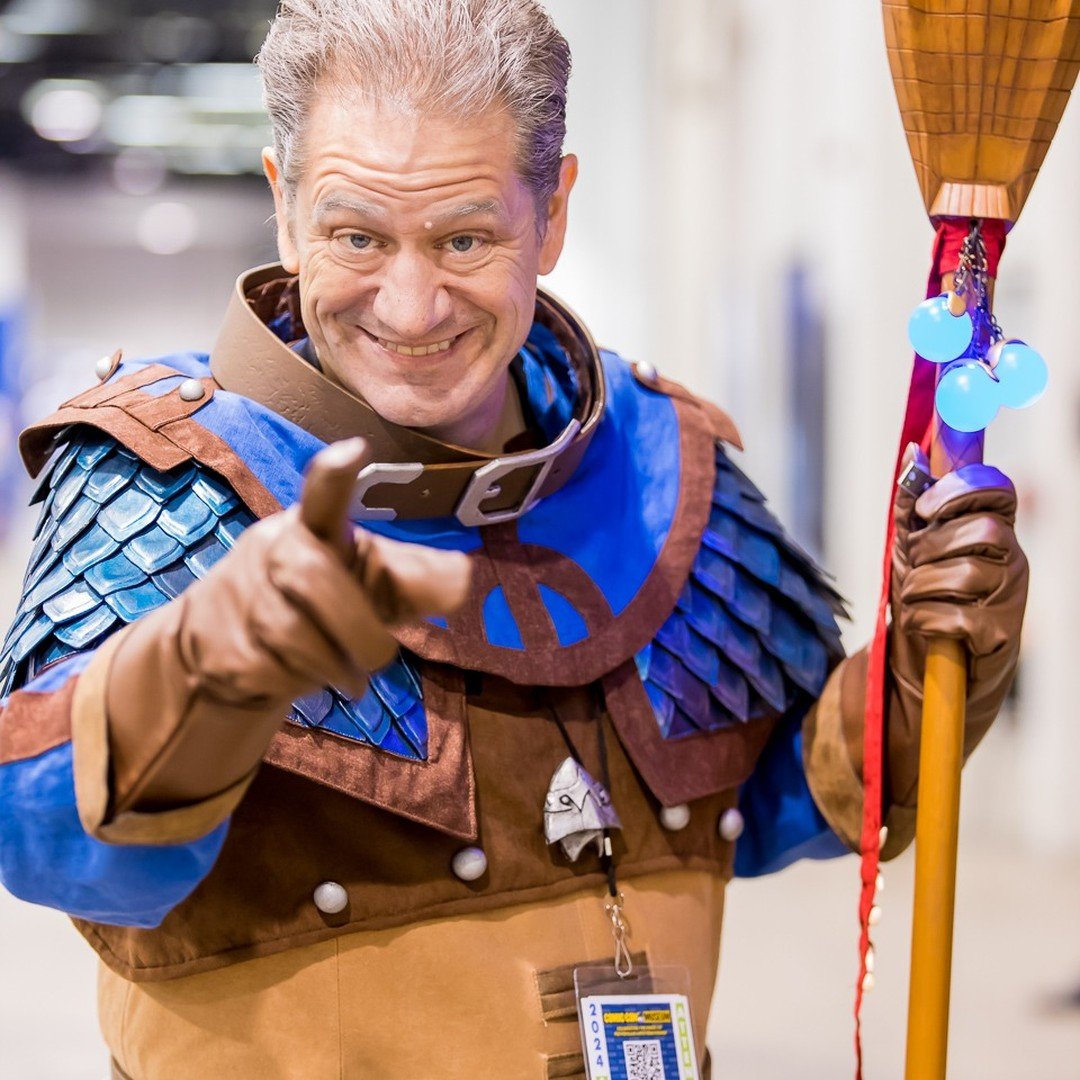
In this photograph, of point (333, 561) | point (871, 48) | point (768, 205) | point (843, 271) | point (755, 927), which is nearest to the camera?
point (333, 561)

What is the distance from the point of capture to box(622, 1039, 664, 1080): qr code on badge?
1.27 m

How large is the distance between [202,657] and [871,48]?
3.72 meters

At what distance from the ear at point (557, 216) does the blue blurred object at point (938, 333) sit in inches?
13.8

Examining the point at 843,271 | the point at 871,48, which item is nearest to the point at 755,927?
the point at 843,271

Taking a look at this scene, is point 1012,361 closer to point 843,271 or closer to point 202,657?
point 202,657

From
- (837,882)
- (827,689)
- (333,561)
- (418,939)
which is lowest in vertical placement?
(837,882)

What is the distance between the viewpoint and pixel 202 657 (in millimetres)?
911

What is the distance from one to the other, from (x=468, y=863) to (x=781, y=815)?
0.38m

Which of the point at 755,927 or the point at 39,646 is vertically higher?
the point at 39,646

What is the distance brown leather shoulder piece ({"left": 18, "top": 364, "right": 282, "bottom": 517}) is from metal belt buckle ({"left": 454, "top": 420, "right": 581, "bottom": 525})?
6.6 inches

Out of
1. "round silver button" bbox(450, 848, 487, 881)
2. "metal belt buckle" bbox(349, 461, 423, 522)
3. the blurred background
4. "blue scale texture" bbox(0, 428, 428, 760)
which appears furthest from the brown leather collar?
the blurred background

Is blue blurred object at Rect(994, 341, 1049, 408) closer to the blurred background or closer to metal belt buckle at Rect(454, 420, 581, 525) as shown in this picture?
metal belt buckle at Rect(454, 420, 581, 525)

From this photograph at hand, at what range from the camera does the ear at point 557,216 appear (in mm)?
1419

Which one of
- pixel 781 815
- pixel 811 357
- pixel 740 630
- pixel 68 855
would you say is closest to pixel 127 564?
pixel 68 855
